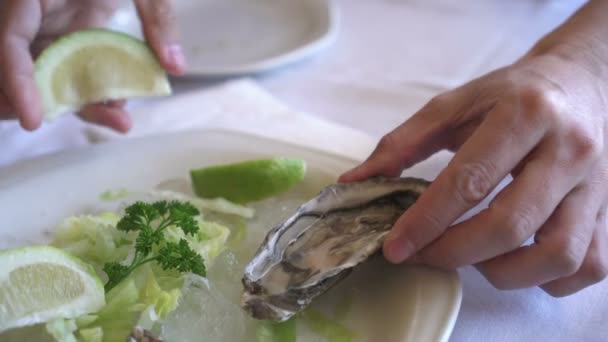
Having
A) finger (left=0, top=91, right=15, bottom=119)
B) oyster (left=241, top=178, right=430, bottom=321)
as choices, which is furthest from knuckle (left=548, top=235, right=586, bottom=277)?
finger (left=0, top=91, right=15, bottom=119)

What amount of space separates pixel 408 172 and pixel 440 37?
2.63 feet

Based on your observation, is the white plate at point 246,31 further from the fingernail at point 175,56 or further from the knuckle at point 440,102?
the knuckle at point 440,102

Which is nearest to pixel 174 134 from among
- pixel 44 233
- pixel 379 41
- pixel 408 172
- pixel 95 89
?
pixel 95 89

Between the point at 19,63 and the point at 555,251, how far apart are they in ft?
3.13

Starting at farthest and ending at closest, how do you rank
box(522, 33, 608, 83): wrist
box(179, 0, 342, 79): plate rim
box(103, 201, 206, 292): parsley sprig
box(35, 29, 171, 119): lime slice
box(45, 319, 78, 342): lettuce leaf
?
box(179, 0, 342, 79): plate rim, box(35, 29, 171, 119): lime slice, box(522, 33, 608, 83): wrist, box(103, 201, 206, 292): parsley sprig, box(45, 319, 78, 342): lettuce leaf

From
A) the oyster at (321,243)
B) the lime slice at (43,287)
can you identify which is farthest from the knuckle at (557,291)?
the lime slice at (43,287)

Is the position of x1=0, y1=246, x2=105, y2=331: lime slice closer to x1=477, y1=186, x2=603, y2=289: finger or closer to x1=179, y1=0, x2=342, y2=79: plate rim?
x1=477, y1=186, x2=603, y2=289: finger

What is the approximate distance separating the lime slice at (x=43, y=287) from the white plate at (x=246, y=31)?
859 millimetres

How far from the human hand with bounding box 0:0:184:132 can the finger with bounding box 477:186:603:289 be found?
0.74 metres

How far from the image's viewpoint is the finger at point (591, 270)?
871 millimetres

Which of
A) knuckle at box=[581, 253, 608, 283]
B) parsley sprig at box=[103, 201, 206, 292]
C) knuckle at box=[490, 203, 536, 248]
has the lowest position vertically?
parsley sprig at box=[103, 201, 206, 292]

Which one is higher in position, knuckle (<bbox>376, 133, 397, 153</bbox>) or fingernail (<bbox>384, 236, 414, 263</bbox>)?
knuckle (<bbox>376, 133, 397, 153</bbox>)

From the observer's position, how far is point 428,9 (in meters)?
1.97

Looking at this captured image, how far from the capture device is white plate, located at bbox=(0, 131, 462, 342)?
33.3 inches
